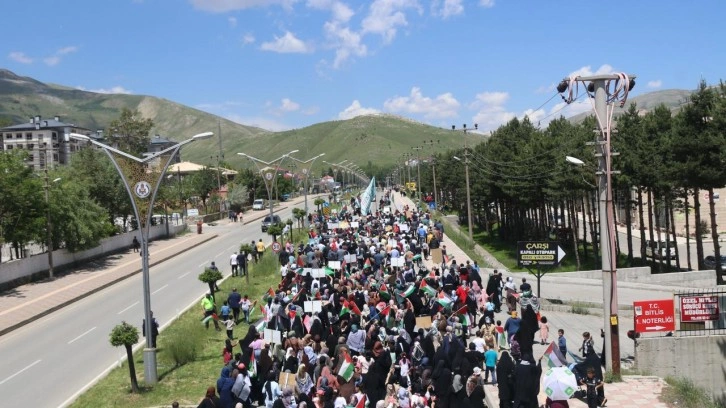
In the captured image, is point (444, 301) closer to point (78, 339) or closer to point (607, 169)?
point (607, 169)

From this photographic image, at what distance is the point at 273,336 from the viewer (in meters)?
16.8

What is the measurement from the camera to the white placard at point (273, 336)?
Answer: 54.7 feet

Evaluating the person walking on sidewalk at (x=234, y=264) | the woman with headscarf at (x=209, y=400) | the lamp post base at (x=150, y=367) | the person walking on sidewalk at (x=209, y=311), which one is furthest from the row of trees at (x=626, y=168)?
the woman with headscarf at (x=209, y=400)

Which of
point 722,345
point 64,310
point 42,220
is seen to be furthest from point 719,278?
point 42,220

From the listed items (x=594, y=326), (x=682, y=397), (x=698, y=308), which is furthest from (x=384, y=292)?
(x=698, y=308)

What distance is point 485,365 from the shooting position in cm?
1586

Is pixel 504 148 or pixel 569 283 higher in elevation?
→ pixel 504 148

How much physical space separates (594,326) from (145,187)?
15.7 metres

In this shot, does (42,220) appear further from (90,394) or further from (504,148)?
(504,148)

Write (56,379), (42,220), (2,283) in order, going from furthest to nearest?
(42,220), (2,283), (56,379)

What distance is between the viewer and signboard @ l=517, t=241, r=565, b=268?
25.8m

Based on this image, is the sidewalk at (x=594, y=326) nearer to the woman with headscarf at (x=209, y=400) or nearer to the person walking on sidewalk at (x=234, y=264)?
the woman with headscarf at (x=209, y=400)

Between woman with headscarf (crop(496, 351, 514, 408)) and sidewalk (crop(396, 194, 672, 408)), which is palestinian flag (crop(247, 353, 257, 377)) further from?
woman with headscarf (crop(496, 351, 514, 408))

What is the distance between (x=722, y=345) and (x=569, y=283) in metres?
12.1
